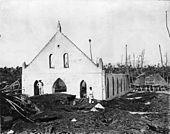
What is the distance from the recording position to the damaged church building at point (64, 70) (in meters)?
26.7

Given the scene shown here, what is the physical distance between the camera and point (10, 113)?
1448cm

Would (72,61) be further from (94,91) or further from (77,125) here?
(77,125)

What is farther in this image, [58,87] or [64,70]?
[58,87]

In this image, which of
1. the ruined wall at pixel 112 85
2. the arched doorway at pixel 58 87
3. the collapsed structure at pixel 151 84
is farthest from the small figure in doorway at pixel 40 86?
the collapsed structure at pixel 151 84

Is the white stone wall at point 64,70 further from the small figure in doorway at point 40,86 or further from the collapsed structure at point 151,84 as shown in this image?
the collapsed structure at point 151,84

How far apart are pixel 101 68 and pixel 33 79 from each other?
7.10m

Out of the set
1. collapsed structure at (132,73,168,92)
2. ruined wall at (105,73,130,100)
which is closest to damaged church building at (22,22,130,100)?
ruined wall at (105,73,130,100)

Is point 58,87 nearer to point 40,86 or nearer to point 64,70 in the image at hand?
point 40,86

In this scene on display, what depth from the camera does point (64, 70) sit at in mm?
27875

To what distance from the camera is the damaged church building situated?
2672 centimetres

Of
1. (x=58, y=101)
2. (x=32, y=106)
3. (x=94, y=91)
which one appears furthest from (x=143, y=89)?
(x=32, y=106)

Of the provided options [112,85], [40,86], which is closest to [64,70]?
[40,86]

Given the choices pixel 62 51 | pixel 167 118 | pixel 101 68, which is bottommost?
pixel 167 118

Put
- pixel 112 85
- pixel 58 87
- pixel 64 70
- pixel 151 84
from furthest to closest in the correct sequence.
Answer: pixel 151 84, pixel 58 87, pixel 112 85, pixel 64 70
